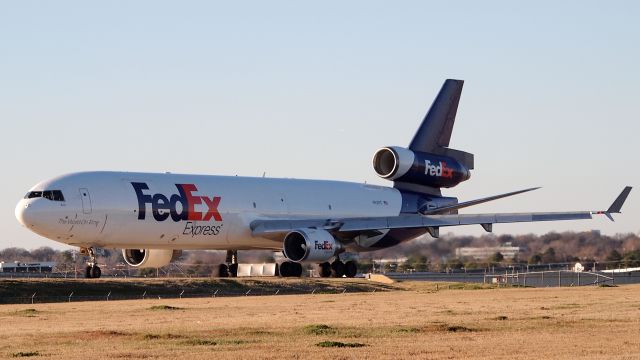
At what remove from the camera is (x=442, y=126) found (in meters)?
52.9

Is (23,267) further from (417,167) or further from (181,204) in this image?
(181,204)

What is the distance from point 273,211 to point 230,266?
3441 mm

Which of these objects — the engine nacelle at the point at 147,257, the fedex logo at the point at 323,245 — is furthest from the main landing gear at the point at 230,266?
the fedex logo at the point at 323,245

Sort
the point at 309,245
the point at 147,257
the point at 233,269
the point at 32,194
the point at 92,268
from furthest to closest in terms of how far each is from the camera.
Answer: the point at 233,269, the point at 147,257, the point at 309,245, the point at 92,268, the point at 32,194

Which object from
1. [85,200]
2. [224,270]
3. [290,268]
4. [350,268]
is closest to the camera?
[85,200]

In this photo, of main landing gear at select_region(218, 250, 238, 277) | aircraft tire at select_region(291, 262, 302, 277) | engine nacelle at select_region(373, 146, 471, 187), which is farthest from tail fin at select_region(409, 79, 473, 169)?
main landing gear at select_region(218, 250, 238, 277)

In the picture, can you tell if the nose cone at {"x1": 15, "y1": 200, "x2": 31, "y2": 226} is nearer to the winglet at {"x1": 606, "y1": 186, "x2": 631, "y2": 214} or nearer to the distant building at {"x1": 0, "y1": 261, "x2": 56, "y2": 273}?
the winglet at {"x1": 606, "y1": 186, "x2": 631, "y2": 214}

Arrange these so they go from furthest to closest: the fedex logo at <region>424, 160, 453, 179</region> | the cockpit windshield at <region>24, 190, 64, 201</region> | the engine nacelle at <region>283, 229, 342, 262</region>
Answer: the fedex logo at <region>424, 160, 453, 179</region>
the engine nacelle at <region>283, 229, 342, 262</region>
the cockpit windshield at <region>24, 190, 64, 201</region>

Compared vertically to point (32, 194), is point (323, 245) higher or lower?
lower

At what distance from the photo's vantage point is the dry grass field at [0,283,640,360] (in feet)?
57.5

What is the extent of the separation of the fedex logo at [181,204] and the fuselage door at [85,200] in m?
1.78

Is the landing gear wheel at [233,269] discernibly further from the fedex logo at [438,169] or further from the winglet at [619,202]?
the winglet at [619,202]

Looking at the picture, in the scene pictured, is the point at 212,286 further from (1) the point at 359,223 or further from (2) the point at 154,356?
(2) the point at 154,356

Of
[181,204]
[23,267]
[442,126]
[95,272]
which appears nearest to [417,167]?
[442,126]
